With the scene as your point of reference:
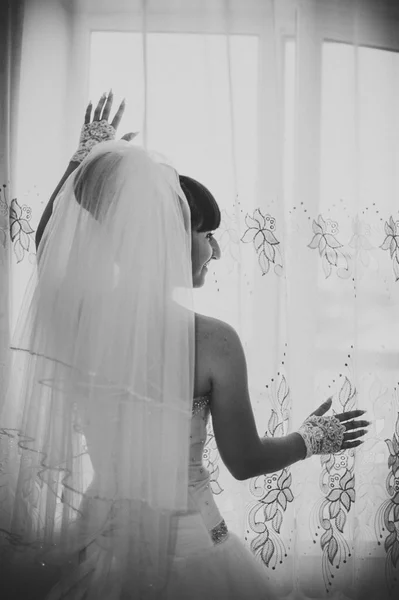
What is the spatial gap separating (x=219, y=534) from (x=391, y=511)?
0.77m

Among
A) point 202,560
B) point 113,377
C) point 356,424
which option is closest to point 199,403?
point 113,377

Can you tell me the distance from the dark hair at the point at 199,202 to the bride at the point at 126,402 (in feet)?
0.32

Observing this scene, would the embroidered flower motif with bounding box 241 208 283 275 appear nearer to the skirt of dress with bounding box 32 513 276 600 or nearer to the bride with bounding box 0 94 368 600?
the bride with bounding box 0 94 368 600

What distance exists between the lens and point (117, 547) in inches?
42.9

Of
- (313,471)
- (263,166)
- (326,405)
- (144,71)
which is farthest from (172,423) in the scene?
(144,71)

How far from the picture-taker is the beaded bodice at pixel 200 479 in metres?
1.18

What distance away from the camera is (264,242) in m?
1.67

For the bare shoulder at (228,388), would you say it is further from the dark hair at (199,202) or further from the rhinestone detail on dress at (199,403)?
the dark hair at (199,202)

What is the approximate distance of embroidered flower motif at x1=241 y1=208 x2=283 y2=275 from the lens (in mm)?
1672

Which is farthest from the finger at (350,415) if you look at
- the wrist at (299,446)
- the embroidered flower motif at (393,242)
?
the embroidered flower motif at (393,242)

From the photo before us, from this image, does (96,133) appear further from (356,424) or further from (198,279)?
(356,424)

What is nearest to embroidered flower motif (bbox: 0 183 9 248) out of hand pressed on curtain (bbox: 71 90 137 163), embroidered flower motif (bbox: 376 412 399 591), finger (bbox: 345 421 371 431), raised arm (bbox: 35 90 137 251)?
raised arm (bbox: 35 90 137 251)

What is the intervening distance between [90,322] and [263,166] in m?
0.82

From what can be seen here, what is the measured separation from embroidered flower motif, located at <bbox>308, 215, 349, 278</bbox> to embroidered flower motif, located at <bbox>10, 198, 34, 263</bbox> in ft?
2.59
